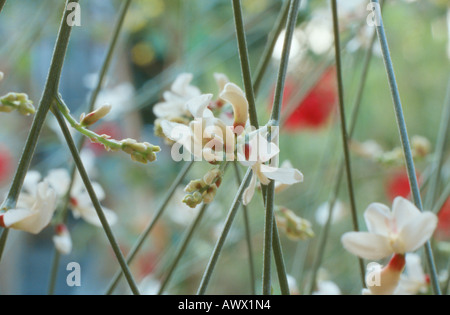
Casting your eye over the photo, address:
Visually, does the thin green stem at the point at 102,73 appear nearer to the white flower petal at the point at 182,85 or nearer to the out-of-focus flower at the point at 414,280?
the white flower petal at the point at 182,85

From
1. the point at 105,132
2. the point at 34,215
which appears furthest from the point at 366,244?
the point at 105,132

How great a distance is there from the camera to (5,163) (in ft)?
3.42

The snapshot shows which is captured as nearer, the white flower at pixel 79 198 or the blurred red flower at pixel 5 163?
the white flower at pixel 79 198

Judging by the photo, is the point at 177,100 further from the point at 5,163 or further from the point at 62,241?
the point at 5,163

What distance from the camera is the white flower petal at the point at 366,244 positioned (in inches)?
7.1

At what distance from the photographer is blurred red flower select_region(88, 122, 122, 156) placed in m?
1.04

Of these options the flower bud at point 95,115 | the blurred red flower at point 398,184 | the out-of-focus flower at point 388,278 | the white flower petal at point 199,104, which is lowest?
the out-of-focus flower at point 388,278

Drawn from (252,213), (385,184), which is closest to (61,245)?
(252,213)

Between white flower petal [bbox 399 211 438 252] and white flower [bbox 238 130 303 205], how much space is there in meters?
0.04

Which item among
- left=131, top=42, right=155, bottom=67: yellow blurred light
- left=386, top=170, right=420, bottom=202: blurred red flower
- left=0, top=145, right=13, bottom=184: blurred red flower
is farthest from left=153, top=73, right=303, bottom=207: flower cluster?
left=131, top=42, right=155, bottom=67: yellow blurred light

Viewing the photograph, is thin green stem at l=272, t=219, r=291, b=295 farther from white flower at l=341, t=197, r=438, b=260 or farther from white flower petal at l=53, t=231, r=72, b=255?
white flower petal at l=53, t=231, r=72, b=255

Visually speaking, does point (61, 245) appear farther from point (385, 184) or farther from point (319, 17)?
point (385, 184)

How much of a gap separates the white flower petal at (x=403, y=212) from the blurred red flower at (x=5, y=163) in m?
0.97

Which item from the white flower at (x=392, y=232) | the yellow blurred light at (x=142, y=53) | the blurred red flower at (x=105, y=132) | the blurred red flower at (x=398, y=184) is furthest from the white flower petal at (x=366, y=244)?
the yellow blurred light at (x=142, y=53)
